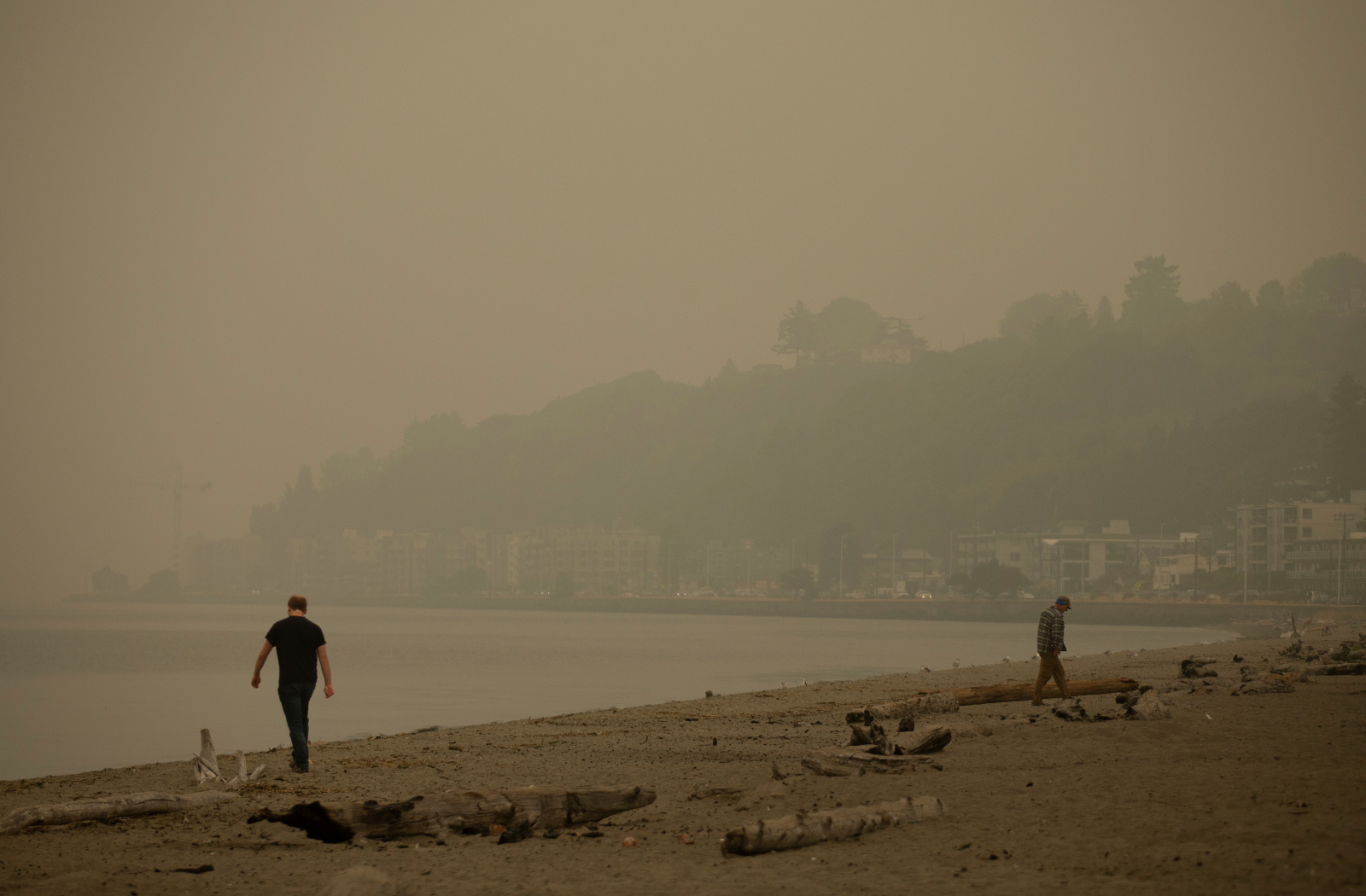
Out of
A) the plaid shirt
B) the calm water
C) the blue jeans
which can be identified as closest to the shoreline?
the calm water

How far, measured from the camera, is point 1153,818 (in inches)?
322

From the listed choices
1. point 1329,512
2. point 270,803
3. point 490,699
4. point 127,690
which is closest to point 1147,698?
point 270,803

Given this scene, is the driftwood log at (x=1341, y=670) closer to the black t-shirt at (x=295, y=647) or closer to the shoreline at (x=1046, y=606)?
the black t-shirt at (x=295, y=647)

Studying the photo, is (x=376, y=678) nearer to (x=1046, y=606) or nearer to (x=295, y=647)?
(x=295, y=647)

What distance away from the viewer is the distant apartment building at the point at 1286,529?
13125cm

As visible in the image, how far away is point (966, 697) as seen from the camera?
55.8 feet

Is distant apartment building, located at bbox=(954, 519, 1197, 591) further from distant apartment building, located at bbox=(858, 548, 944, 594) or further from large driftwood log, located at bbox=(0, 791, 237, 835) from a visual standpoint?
large driftwood log, located at bbox=(0, 791, 237, 835)

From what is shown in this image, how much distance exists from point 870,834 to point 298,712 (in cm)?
659

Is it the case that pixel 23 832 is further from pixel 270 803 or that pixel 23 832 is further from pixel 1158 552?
pixel 1158 552

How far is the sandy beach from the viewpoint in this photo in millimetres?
7254

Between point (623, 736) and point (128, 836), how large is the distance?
7740 millimetres

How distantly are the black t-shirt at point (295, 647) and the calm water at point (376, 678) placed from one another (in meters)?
9.40

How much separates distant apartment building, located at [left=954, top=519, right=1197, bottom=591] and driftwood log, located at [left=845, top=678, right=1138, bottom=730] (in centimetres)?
14907

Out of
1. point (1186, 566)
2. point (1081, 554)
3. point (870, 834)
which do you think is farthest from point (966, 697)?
point (1081, 554)
